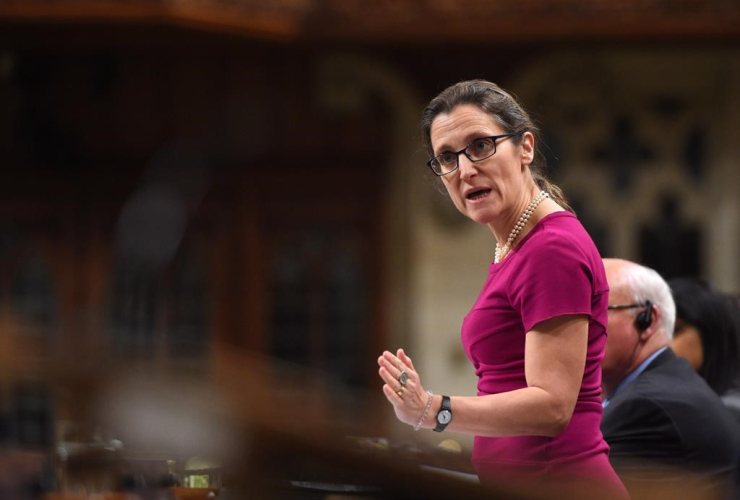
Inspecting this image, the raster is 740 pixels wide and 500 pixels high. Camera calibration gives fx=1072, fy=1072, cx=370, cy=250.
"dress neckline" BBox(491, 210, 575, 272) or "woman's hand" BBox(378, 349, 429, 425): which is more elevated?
"dress neckline" BBox(491, 210, 575, 272)

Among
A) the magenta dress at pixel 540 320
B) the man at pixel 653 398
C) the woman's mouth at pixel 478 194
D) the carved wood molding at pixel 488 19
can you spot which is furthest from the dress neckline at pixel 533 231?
the carved wood molding at pixel 488 19

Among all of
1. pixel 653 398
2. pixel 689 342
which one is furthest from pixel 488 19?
pixel 653 398

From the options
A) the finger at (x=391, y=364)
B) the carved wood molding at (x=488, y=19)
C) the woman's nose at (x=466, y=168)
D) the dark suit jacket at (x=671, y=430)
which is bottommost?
the dark suit jacket at (x=671, y=430)

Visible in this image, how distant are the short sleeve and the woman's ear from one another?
0.65ft

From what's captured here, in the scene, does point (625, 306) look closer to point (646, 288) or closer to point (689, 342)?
point (646, 288)

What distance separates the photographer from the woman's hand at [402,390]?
1.79m

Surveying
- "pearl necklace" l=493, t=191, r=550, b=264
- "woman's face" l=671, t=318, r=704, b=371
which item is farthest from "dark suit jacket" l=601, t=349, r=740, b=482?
"pearl necklace" l=493, t=191, r=550, b=264

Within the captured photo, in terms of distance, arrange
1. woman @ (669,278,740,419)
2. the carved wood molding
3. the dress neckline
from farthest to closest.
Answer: the carved wood molding → woman @ (669,278,740,419) → the dress neckline

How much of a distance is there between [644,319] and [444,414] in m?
1.26

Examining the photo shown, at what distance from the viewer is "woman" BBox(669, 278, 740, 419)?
3572 mm

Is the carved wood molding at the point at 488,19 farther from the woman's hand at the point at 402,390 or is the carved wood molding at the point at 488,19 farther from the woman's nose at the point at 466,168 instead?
the woman's hand at the point at 402,390

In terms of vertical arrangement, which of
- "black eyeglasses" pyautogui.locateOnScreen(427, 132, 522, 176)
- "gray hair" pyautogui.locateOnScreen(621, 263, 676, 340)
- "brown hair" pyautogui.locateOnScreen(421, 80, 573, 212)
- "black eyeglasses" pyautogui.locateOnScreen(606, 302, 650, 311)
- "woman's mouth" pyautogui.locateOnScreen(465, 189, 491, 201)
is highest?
"brown hair" pyautogui.locateOnScreen(421, 80, 573, 212)

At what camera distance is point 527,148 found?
2.04 metres

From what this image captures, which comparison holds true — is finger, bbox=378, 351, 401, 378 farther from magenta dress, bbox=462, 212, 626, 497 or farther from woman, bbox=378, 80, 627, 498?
magenta dress, bbox=462, 212, 626, 497
